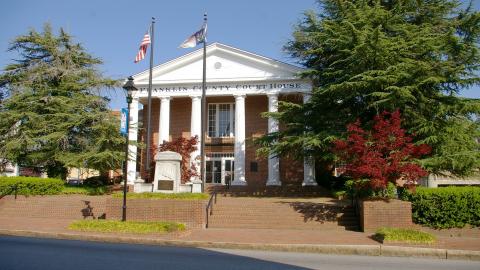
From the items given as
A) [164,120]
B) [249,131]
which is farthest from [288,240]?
[164,120]

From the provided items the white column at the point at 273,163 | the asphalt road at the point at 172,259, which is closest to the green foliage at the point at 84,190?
the white column at the point at 273,163

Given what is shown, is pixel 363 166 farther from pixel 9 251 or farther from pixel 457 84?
pixel 9 251

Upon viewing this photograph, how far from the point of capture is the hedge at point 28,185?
22203mm

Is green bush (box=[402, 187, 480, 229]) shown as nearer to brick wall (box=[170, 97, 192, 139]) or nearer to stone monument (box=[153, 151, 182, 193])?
stone monument (box=[153, 151, 182, 193])

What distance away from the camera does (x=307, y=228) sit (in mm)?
A: 16453

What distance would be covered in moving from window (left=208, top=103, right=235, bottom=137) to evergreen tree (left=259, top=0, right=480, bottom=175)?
10015mm

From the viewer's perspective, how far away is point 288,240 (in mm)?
12922

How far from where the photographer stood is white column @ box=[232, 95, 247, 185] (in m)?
30.1

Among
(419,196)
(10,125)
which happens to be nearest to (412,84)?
(419,196)

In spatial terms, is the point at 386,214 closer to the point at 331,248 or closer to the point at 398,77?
the point at 331,248

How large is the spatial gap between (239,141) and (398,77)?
13574 mm

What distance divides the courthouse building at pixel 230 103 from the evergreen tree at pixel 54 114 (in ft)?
9.90

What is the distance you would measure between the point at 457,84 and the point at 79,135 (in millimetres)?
22074

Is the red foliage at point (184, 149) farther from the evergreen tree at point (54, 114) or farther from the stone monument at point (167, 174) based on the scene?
the stone monument at point (167, 174)
